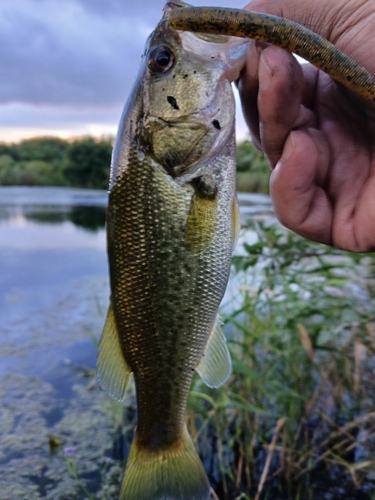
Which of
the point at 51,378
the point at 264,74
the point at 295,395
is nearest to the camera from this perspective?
the point at 264,74

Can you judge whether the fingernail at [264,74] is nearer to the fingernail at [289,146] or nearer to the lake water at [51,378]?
the fingernail at [289,146]

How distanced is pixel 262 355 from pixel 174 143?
8.10 ft

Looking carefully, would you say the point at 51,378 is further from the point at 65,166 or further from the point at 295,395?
the point at 65,166

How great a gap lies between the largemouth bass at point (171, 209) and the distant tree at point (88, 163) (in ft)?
87.2

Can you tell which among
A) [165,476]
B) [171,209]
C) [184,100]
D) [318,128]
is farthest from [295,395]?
[184,100]

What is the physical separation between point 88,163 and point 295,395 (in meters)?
26.8

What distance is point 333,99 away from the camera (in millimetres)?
1975

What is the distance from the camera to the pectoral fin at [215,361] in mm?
1666

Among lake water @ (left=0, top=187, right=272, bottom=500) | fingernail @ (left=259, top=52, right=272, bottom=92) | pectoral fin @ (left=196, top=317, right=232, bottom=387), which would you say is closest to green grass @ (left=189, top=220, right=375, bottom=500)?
lake water @ (left=0, top=187, right=272, bottom=500)

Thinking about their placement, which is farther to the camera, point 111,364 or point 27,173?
point 27,173

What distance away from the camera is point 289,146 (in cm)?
170

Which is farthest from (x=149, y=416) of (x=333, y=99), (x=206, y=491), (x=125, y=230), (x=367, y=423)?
(x=367, y=423)

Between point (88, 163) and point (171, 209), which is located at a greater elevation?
Result: point (88, 163)

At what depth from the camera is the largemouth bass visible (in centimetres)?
152
